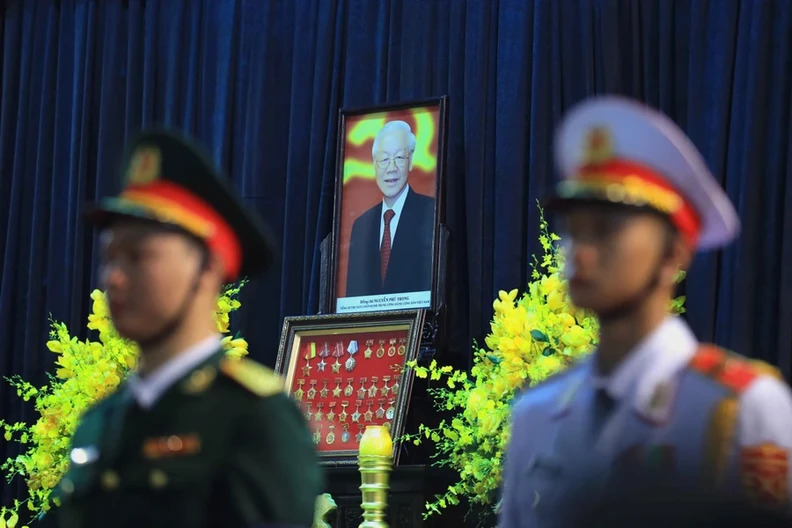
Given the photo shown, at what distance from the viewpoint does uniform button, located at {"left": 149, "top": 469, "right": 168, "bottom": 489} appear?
4.93ft

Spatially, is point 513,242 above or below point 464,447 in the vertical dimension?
above

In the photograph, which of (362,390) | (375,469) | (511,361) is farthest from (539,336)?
(362,390)

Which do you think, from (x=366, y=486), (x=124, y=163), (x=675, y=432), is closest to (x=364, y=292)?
(x=366, y=486)

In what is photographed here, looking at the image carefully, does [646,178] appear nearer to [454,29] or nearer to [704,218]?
[704,218]

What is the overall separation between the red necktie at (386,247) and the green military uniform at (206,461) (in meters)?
2.66

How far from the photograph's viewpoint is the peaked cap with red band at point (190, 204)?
1585 millimetres

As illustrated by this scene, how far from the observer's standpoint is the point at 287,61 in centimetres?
473

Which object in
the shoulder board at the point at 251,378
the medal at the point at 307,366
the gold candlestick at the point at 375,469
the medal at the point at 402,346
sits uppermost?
the shoulder board at the point at 251,378

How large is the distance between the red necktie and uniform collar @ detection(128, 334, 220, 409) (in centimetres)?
266

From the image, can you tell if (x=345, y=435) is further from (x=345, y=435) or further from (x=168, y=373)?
(x=168, y=373)

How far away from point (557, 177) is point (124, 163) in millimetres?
2595

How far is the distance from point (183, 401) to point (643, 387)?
0.50 meters

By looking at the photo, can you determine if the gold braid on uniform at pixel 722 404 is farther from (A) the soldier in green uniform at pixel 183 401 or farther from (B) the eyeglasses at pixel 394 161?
(B) the eyeglasses at pixel 394 161

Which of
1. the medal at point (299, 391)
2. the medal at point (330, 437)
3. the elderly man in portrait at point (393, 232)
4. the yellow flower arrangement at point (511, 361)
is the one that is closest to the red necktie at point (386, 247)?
the elderly man in portrait at point (393, 232)
